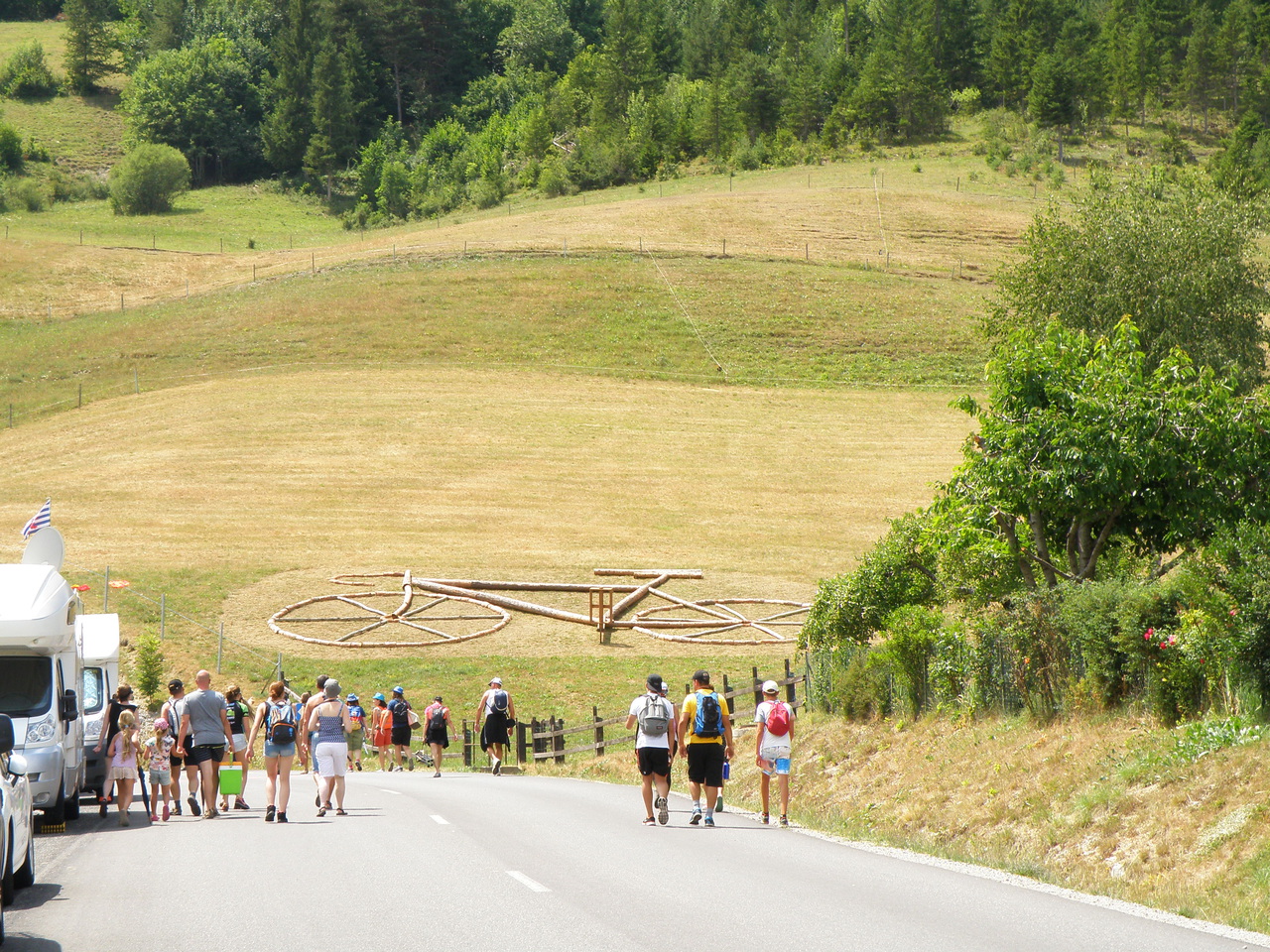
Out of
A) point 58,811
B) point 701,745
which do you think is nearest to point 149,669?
point 58,811

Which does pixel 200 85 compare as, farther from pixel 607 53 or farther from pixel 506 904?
pixel 506 904

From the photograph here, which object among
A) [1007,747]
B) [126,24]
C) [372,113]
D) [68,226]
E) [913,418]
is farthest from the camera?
[126,24]

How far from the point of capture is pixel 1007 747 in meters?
15.5

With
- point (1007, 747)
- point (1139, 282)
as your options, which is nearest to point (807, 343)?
point (1139, 282)

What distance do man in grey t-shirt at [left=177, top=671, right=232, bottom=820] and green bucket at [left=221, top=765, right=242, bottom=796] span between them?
0.37 m

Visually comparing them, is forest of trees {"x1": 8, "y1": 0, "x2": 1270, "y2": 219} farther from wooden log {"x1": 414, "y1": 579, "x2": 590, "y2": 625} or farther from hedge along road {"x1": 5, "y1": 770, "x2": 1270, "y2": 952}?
hedge along road {"x1": 5, "y1": 770, "x2": 1270, "y2": 952}

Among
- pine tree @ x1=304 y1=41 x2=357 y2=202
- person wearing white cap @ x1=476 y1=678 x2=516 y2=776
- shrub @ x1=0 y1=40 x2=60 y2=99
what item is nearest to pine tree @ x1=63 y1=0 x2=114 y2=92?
shrub @ x1=0 y1=40 x2=60 y2=99

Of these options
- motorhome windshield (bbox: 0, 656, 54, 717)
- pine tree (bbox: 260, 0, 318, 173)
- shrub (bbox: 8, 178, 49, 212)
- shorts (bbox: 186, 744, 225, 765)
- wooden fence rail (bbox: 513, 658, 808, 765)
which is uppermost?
pine tree (bbox: 260, 0, 318, 173)

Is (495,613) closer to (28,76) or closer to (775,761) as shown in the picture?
(775,761)

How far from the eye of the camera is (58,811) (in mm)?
15789

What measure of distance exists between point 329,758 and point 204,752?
1947mm

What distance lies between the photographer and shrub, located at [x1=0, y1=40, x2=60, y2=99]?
167625 millimetres

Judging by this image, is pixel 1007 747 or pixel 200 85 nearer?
pixel 1007 747

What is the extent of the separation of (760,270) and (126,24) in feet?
465
